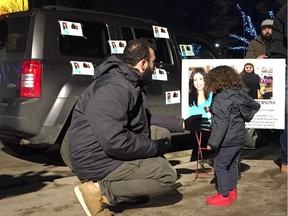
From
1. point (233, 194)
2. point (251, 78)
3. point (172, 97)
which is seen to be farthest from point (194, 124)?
point (172, 97)

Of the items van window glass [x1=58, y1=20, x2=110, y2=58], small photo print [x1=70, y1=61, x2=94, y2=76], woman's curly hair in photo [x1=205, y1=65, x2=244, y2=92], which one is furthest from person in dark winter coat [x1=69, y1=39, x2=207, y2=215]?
van window glass [x1=58, y1=20, x2=110, y2=58]

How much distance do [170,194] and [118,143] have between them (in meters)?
1.75

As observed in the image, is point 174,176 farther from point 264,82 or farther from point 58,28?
point 58,28

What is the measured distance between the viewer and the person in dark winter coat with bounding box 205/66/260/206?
4293mm

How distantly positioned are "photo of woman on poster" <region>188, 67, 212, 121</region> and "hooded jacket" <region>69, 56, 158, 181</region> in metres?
1.97

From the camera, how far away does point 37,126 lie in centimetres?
A: 528

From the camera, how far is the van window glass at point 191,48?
6980 mm

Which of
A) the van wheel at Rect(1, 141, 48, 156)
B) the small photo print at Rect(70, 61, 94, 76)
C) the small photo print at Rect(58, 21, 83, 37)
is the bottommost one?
the van wheel at Rect(1, 141, 48, 156)

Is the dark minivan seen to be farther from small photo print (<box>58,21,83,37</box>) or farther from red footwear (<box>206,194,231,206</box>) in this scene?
red footwear (<box>206,194,231,206</box>)

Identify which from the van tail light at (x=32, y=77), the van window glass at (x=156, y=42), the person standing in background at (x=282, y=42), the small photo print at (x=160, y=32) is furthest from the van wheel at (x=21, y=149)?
the person standing in background at (x=282, y=42)

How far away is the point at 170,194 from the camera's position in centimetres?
473

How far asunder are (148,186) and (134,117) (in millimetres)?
526

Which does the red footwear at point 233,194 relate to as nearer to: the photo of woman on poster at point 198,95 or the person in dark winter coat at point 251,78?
the photo of woman on poster at point 198,95

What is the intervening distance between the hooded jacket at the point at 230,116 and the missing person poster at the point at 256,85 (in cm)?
97
